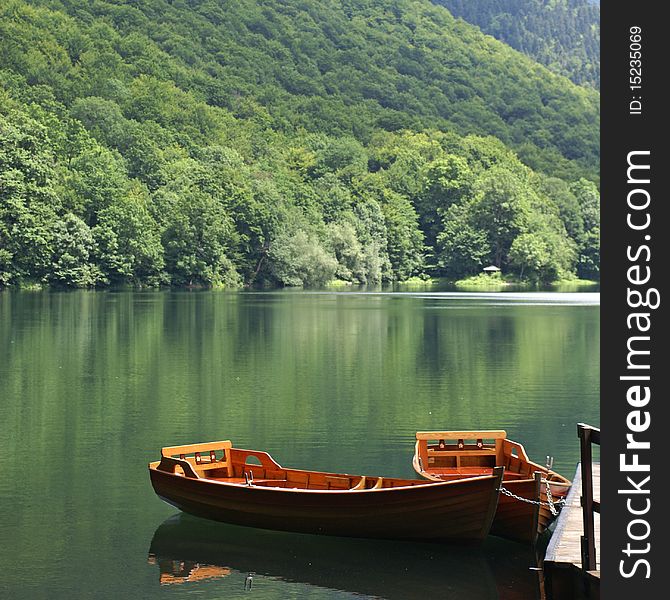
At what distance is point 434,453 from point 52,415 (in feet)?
36.1

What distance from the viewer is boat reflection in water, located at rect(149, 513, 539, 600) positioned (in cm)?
1341

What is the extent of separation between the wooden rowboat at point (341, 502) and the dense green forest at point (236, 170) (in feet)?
250

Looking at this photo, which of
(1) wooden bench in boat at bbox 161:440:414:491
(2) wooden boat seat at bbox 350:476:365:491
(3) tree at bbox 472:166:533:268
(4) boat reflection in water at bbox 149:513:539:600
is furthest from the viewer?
(3) tree at bbox 472:166:533:268

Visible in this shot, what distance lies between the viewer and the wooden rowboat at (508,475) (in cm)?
1484

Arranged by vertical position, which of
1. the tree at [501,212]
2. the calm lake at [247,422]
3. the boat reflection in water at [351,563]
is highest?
the tree at [501,212]

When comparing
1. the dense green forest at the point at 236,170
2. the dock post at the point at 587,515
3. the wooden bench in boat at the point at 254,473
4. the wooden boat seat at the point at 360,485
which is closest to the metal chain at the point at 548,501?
the wooden bench in boat at the point at 254,473

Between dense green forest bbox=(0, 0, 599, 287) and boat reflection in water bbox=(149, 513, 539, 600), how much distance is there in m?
77.0

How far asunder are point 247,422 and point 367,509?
416 inches

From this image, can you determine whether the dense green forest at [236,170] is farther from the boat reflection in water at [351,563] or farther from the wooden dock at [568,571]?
the wooden dock at [568,571]

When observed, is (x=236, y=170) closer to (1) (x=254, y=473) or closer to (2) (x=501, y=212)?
(2) (x=501, y=212)

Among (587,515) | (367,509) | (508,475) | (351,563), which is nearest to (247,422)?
(508,475)

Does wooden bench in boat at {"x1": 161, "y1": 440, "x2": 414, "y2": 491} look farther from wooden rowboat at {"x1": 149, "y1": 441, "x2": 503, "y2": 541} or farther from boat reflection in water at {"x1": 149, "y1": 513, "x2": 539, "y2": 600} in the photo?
boat reflection in water at {"x1": 149, "y1": 513, "x2": 539, "y2": 600}

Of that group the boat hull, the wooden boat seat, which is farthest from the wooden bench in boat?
the boat hull

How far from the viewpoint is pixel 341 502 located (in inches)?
581
